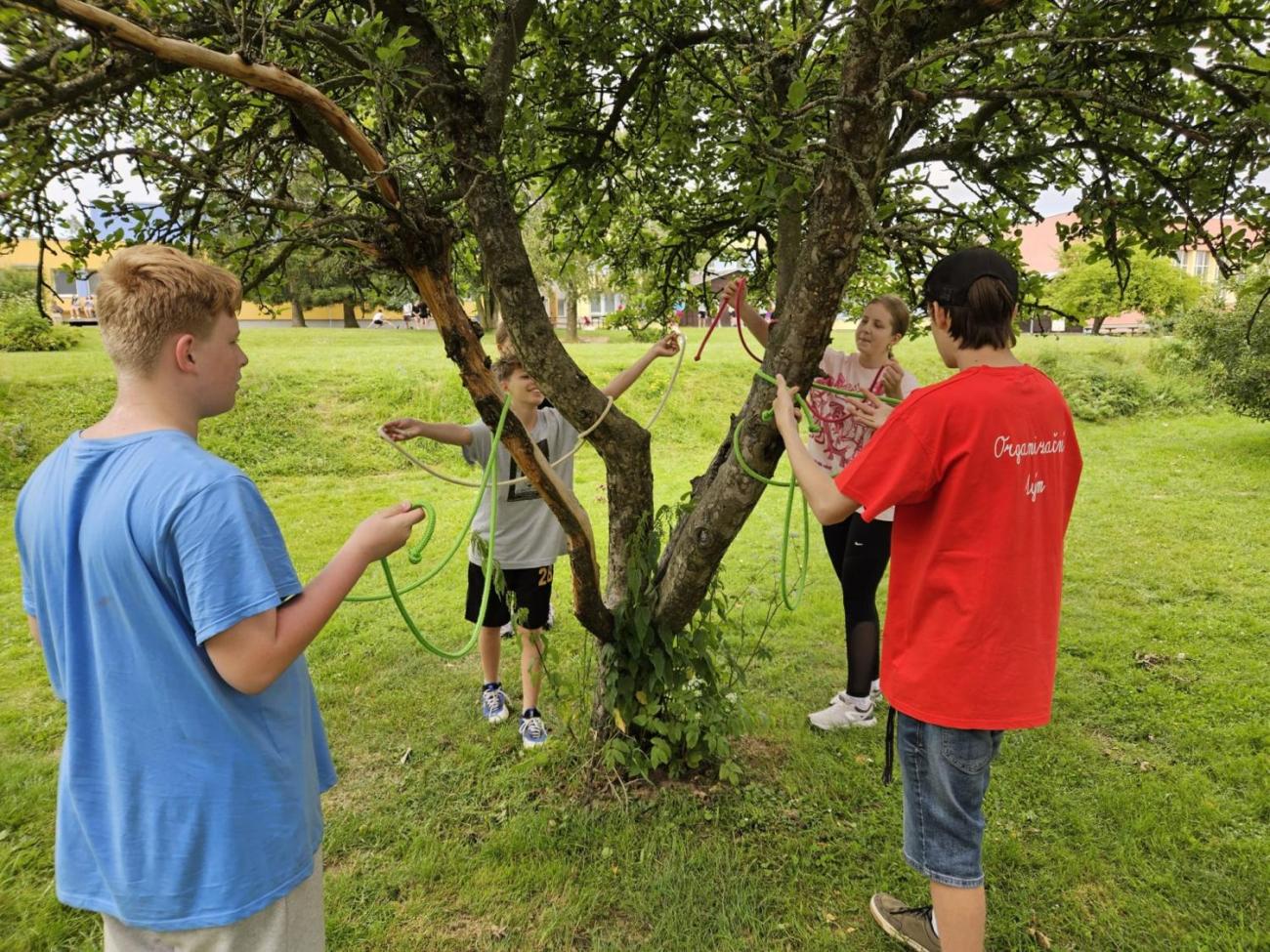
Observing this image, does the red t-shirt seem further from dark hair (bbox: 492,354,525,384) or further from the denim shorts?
dark hair (bbox: 492,354,525,384)

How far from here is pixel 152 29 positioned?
174cm

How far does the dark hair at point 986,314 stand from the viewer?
6.34 ft

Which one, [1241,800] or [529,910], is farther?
[1241,800]

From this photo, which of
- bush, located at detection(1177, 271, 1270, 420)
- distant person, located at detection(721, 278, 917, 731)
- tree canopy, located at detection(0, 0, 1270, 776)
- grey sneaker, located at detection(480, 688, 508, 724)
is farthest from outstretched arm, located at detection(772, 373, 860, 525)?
bush, located at detection(1177, 271, 1270, 420)

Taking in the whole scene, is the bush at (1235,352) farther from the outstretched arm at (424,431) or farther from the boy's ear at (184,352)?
the boy's ear at (184,352)

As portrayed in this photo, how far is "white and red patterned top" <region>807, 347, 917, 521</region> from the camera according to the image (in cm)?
352

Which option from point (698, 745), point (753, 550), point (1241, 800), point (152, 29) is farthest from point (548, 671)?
point (753, 550)

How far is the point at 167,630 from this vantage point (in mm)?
1318

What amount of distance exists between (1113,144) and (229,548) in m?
3.38

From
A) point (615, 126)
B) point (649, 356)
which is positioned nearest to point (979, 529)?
point (649, 356)

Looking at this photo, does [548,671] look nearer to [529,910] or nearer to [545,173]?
[529,910]

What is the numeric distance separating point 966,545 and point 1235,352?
11.5 metres

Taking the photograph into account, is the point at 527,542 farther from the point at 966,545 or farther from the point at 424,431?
the point at 966,545

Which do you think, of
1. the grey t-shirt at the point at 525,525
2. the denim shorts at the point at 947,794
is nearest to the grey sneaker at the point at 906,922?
the denim shorts at the point at 947,794
